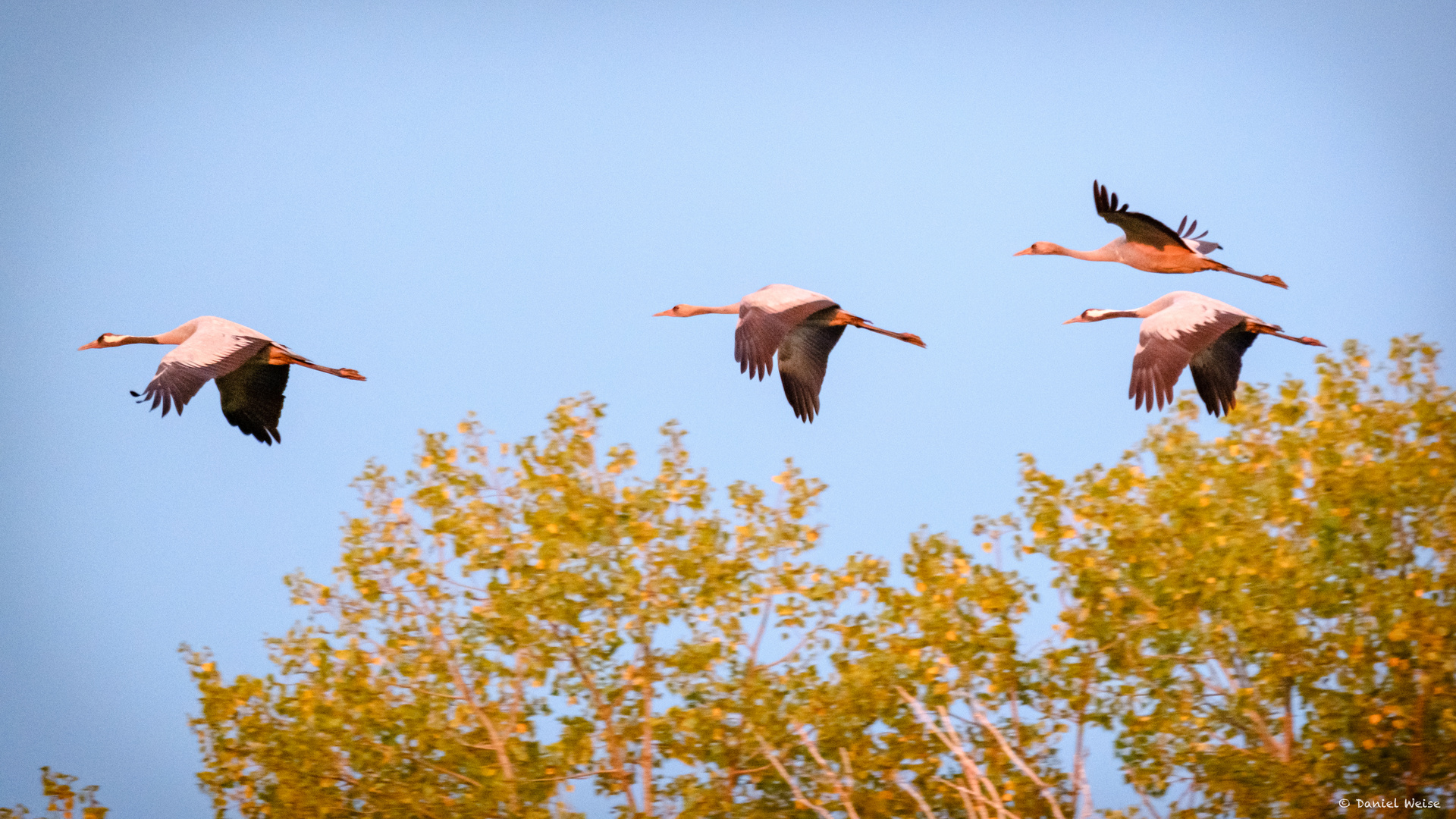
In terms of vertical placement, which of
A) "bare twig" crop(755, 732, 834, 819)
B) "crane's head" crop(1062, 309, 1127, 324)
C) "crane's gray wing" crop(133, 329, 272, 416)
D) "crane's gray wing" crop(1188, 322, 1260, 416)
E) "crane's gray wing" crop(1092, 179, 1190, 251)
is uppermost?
"crane's head" crop(1062, 309, 1127, 324)

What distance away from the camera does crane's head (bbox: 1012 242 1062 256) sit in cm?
2134

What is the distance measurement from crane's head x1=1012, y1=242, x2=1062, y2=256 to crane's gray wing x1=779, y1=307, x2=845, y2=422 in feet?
12.0

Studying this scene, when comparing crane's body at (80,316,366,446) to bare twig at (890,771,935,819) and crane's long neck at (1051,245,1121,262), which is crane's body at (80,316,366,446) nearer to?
bare twig at (890,771,935,819)

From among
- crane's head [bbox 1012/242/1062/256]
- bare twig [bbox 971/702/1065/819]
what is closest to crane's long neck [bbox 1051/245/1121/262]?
crane's head [bbox 1012/242/1062/256]

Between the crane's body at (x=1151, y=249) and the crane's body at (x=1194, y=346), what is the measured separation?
573 mm

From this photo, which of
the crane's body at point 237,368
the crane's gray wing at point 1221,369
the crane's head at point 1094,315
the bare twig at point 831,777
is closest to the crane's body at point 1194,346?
the crane's gray wing at point 1221,369

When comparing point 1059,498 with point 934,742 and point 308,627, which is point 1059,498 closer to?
point 934,742

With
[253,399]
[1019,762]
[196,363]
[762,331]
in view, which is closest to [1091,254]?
[762,331]

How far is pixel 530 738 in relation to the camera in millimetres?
18406

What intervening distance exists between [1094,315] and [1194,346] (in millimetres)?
5123

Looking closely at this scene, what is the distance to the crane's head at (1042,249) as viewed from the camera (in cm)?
2134

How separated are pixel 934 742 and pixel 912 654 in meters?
1.09

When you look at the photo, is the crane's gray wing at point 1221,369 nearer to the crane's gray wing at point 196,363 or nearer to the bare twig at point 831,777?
the bare twig at point 831,777

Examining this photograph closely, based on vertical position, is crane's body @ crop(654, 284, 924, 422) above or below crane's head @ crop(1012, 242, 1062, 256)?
below
